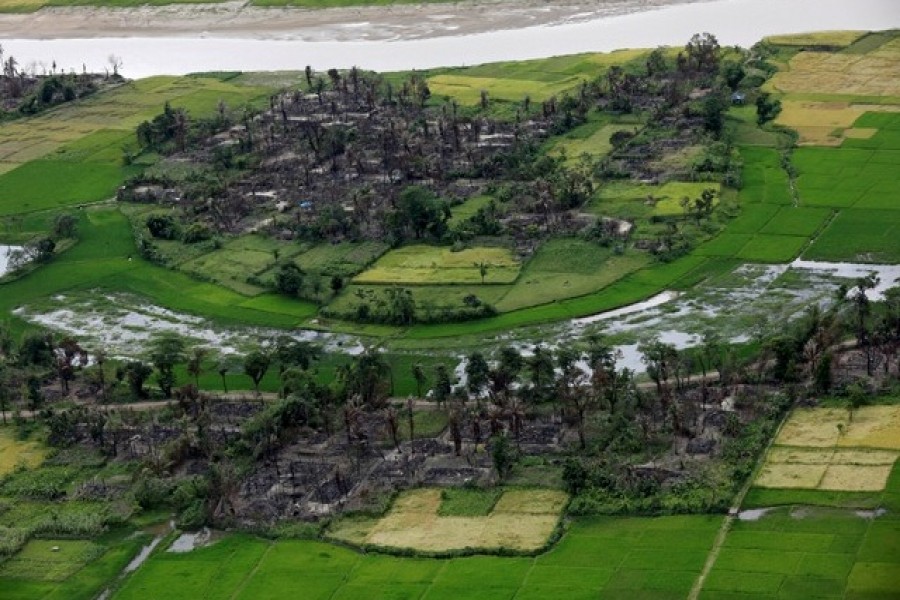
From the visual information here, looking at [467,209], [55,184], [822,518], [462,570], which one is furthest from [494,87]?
[462,570]

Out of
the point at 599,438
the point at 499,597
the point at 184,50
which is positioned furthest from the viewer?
the point at 184,50

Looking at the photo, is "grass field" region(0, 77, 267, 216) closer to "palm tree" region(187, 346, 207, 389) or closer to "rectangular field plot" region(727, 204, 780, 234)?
"palm tree" region(187, 346, 207, 389)

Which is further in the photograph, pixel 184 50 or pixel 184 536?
pixel 184 50

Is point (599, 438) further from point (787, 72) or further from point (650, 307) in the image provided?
point (787, 72)

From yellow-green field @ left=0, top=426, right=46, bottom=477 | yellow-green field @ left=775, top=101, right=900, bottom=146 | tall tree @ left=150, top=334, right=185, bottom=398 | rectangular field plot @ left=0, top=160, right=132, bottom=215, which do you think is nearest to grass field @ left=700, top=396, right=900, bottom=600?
tall tree @ left=150, top=334, right=185, bottom=398

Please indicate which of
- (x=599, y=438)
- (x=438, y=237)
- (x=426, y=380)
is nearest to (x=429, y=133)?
(x=438, y=237)

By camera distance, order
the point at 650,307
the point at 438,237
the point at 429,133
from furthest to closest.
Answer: the point at 429,133
the point at 438,237
the point at 650,307

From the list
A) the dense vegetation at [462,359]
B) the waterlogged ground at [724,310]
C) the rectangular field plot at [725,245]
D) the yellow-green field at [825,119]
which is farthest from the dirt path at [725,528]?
the yellow-green field at [825,119]
